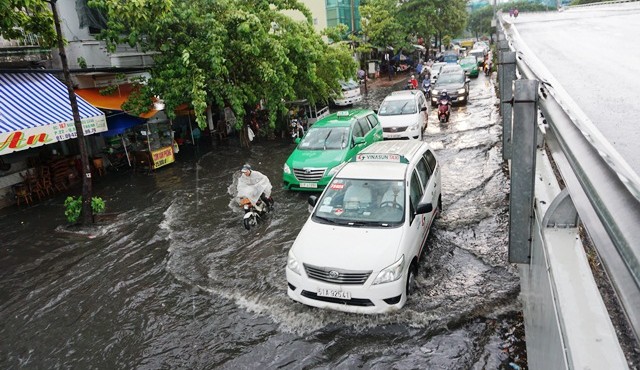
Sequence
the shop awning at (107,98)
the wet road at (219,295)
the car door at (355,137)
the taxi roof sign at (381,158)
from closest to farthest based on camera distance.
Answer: the wet road at (219,295) → the taxi roof sign at (381,158) → the car door at (355,137) → the shop awning at (107,98)

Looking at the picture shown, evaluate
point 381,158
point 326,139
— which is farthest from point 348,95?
point 381,158

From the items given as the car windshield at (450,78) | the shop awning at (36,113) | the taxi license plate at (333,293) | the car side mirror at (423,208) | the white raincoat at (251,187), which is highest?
the shop awning at (36,113)

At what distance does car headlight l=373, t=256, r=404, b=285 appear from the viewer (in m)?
5.88

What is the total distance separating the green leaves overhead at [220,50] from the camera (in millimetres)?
13336

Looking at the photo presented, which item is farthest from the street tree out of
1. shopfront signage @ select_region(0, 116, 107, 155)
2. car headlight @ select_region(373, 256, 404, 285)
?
car headlight @ select_region(373, 256, 404, 285)

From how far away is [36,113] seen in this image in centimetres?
1119

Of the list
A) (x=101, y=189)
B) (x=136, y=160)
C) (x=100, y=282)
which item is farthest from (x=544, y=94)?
(x=136, y=160)

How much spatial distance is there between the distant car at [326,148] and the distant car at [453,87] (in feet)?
30.6

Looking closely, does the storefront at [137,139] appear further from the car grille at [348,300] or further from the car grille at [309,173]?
the car grille at [348,300]

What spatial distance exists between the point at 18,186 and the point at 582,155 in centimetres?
1486

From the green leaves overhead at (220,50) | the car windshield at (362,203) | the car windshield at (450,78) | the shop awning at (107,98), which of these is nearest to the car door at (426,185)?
the car windshield at (362,203)

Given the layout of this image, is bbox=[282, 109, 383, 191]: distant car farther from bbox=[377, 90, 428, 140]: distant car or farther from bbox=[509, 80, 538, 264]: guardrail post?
bbox=[509, 80, 538, 264]: guardrail post

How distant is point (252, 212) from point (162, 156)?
23.8 feet

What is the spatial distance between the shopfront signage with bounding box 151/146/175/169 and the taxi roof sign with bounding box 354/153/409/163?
374 inches
